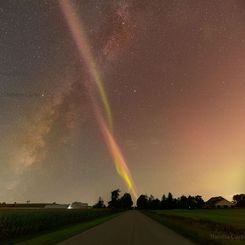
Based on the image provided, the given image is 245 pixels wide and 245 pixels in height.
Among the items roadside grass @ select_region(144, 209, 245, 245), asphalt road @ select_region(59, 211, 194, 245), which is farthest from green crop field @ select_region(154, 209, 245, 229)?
asphalt road @ select_region(59, 211, 194, 245)

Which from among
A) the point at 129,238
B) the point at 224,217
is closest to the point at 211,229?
the point at 129,238

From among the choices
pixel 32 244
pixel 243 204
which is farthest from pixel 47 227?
pixel 243 204

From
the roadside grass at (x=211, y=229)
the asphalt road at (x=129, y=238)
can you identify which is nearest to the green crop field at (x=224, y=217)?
the roadside grass at (x=211, y=229)

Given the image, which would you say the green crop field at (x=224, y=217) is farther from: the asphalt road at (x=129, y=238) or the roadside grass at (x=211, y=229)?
the asphalt road at (x=129, y=238)

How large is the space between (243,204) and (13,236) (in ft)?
443

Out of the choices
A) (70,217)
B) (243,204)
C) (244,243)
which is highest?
(243,204)

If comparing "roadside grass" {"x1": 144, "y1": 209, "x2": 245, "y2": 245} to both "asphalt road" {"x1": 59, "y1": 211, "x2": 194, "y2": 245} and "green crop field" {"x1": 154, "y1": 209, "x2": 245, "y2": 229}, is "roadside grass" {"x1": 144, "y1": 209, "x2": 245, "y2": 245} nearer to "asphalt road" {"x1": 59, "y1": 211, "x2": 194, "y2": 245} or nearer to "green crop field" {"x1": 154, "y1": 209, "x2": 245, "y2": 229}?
"green crop field" {"x1": 154, "y1": 209, "x2": 245, "y2": 229}

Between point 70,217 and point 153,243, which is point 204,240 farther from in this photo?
point 70,217

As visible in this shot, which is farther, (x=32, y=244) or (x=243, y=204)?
(x=243, y=204)

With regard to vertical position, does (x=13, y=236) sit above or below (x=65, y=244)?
above

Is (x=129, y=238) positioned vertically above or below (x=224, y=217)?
below

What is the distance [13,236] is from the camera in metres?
33.8

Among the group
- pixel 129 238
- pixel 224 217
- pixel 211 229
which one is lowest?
pixel 129 238

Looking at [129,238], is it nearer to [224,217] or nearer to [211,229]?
[211,229]
